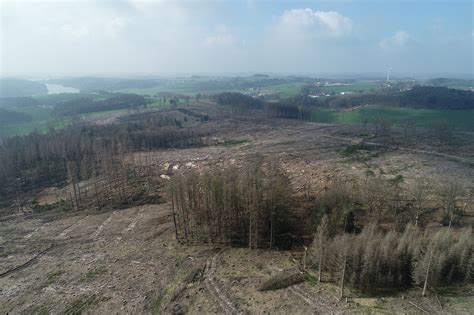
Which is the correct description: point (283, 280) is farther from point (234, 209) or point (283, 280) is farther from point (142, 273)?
point (142, 273)

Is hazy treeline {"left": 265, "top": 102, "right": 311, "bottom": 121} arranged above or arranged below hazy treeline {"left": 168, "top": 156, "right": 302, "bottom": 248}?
above

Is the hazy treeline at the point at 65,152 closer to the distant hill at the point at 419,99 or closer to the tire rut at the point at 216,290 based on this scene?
the tire rut at the point at 216,290

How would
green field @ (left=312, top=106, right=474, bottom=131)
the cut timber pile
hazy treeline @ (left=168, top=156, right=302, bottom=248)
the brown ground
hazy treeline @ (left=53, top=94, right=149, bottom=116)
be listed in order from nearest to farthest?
the brown ground, the cut timber pile, hazy treeline @ (left=168, top=156, right=302, bottom=248), green field @ (left=312, top=106, right=474, bottom=131), hazy treeline @ (left=53, top=94, right=149, bottom=116)

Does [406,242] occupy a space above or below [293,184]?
above

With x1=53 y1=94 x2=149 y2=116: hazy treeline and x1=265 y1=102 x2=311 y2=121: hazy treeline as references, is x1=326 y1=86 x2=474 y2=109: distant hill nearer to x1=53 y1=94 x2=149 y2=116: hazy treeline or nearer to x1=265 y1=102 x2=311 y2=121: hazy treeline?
x1=265 y1=102 x2=311 y2=121: hazy treeline

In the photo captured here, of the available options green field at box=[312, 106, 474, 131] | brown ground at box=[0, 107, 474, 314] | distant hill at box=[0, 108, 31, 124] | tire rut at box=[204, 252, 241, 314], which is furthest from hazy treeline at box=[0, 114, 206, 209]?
green field at box=[312, 106, 474, 131]

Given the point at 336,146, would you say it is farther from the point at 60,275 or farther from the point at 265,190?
the point at 60,275

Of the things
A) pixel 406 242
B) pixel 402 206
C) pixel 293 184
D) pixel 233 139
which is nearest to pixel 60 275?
pixel 406 242
